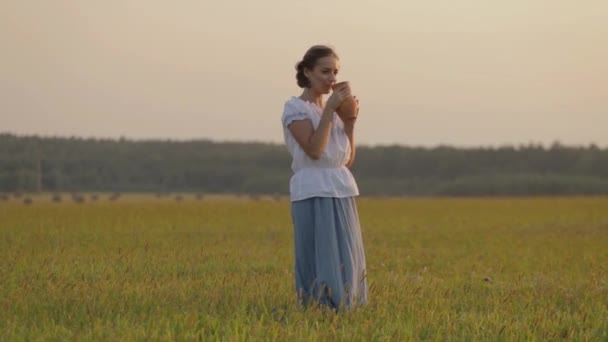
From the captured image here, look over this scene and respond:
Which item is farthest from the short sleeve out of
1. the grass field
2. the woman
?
the grass field

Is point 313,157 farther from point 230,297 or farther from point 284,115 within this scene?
point 230,297

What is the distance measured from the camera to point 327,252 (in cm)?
765

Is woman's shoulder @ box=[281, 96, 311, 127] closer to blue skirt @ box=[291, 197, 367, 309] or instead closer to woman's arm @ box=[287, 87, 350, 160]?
woman's arm @ box=[287, 87, 350, 160]

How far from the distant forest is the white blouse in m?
48.3

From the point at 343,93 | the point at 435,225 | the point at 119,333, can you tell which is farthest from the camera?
the point at 435,225

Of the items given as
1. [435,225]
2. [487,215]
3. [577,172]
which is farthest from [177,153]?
[435,225]

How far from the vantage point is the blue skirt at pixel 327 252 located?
301 inches

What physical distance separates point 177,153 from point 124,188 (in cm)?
1424

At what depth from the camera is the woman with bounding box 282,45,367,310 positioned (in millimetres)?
7504

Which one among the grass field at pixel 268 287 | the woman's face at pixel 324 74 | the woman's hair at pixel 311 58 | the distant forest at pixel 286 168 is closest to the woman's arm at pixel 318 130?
the woman's face at pixel 324 74

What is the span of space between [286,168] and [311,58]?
226 feet

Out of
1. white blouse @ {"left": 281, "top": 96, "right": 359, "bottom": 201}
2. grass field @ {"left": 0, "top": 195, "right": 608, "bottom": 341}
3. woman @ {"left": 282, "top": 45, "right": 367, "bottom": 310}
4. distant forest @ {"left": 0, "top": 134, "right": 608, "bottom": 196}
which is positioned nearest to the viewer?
grass field @ {"left": 0, "top": 195, "right": 608, "bottom": 341}

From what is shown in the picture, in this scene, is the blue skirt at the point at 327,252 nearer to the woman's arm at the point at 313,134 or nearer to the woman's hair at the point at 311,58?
the woman's arm at the point at 313,134

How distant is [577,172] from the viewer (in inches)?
2761
